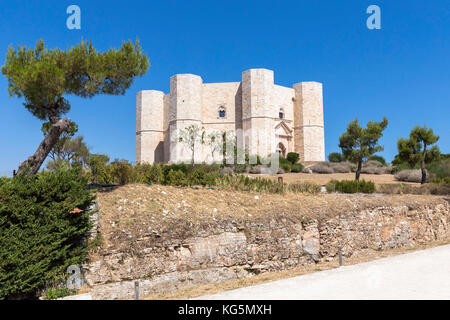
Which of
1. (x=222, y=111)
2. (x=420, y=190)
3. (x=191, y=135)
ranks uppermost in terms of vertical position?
(x=222, y=111)

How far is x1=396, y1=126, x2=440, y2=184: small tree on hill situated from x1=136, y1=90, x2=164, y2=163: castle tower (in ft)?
92.3

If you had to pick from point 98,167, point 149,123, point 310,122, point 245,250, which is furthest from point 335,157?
point 245,250

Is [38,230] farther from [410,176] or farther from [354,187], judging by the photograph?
[410,176]

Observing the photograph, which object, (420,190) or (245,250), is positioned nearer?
(245,250)

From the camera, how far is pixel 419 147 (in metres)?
21.1

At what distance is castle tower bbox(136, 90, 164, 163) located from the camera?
133 ft

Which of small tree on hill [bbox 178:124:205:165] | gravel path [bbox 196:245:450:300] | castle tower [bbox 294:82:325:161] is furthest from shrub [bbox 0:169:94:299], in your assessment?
castle tower [bbox 294:82:325:161]

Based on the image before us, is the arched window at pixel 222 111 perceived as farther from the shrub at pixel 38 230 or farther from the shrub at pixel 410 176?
the shrub at pixel 38 230

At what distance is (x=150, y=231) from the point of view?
6438 mm

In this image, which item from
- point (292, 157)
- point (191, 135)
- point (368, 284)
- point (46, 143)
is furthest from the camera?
point (292, 157)

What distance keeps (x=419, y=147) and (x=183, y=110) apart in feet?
80.1

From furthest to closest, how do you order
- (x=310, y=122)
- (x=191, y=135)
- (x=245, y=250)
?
(x=310, y=122)
(x=191, y=135)
(x=245, y=250)

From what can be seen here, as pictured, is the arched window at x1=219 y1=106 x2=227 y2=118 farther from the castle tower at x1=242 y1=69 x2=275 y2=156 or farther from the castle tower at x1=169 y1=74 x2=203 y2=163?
the castle tower at x1=242 y1=69 x2=275 y2=156

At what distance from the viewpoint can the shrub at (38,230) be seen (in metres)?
4.68
